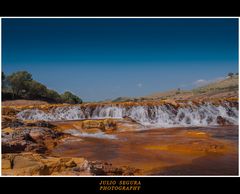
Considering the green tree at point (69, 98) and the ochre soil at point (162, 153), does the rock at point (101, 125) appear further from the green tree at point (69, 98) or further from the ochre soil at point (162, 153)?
the green tree at point (69, 98)

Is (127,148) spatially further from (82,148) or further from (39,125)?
(39,125)

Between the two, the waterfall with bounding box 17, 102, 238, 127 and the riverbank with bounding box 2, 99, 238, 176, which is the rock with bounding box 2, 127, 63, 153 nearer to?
the riverbank with bounding box 2, 99, 238, 176

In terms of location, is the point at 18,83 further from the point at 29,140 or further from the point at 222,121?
the point at 29,140

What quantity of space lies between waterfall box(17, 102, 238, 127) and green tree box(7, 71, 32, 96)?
447 inches

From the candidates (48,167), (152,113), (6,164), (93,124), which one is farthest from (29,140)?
(152,113)

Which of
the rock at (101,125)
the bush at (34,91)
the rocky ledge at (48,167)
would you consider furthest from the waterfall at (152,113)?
the rocky ledge at (48,167)

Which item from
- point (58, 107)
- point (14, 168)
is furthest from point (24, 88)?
point (14, 168)

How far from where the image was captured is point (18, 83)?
35594 mm

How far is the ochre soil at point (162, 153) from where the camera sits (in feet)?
27.6

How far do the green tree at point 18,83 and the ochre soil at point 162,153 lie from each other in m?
23.7

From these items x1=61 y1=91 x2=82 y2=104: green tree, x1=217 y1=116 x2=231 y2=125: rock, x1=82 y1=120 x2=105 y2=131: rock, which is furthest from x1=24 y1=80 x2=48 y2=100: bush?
x1=217 y1=116 x2=231 y2=125: rock
